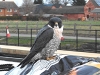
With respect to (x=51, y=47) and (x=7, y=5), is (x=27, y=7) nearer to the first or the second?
(x=7, y=5)

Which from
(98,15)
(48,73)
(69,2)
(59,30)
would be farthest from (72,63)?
(69,2)

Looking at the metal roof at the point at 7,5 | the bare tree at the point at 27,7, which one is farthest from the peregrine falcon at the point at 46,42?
the metal roof at the point at 7,5

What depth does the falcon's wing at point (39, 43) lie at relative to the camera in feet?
12.1

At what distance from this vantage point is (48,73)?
3230mm

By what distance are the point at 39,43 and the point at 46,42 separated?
0.84 ft

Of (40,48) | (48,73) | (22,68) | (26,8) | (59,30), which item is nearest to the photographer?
(48,73)

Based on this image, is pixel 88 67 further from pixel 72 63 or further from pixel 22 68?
pixel 22 68

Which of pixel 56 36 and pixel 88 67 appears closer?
pixel 88 67

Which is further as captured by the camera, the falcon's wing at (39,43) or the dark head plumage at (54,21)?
A: the dark head plumage at (54,21)

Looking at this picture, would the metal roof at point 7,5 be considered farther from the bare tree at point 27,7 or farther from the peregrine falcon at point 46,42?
the peregrine falcon at point 46,42

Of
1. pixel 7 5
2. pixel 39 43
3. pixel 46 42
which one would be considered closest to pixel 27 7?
pixel 7 5

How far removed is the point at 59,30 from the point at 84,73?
5.33 ft

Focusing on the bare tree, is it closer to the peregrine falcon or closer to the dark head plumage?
the peregrine falcon

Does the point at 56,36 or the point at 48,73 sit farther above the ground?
the point at 56,36
